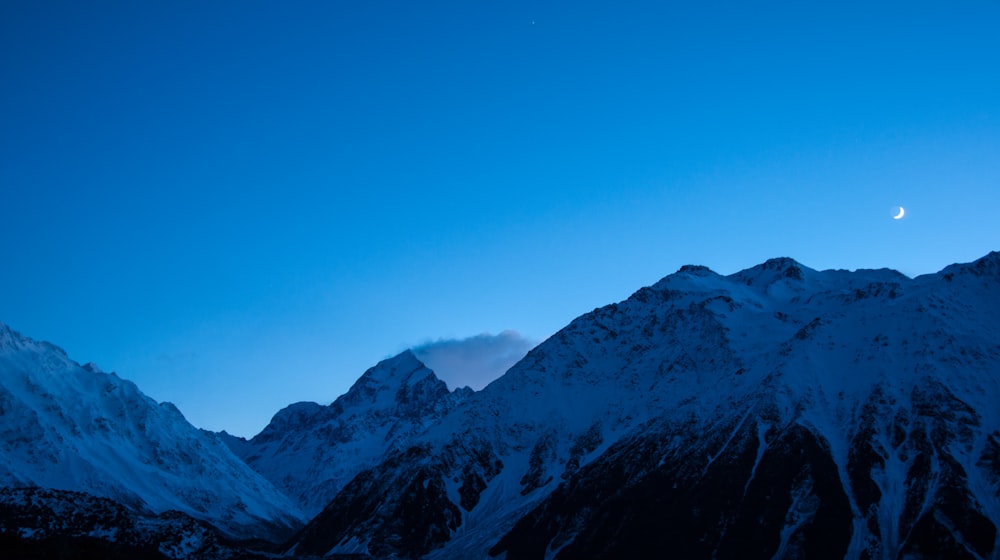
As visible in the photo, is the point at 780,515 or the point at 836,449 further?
the point at 836,449

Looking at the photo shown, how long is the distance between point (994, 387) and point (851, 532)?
59.9 m

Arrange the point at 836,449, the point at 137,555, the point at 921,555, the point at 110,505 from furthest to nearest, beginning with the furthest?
1. the point at 836,449
2. the point at 921,555
3. the point at 110,505
4. the point at 137,555

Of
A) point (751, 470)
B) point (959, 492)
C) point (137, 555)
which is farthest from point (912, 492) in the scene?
point (137, 555)

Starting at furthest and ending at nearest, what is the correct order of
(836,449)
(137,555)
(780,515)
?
(836,449) → (780,515) → (137,555)

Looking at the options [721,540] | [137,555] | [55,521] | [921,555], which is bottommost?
[921,555]

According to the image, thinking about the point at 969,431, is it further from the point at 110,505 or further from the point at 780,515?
the point at 110,505

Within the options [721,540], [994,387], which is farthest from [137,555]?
[994,387]

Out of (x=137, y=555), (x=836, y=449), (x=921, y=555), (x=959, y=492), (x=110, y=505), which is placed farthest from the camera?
(x=836, y=449)

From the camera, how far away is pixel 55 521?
288ft

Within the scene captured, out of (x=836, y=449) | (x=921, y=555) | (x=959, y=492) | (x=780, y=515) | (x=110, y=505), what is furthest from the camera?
(x=836, y=449)

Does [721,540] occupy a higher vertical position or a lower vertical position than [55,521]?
lower

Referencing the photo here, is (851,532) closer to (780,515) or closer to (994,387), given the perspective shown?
(780,515)

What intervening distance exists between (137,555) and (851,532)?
137673mm

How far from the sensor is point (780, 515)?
178m
